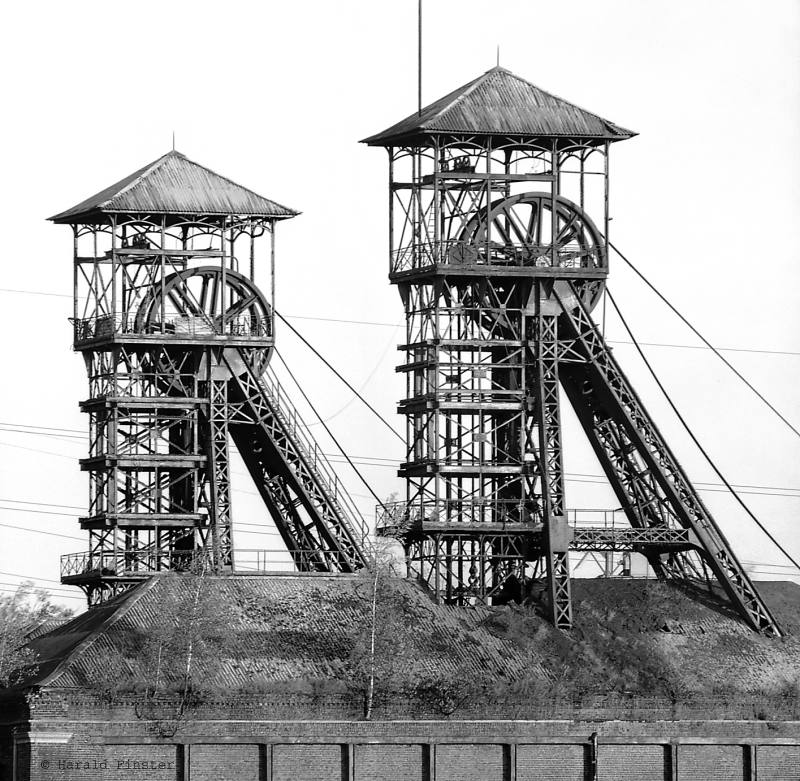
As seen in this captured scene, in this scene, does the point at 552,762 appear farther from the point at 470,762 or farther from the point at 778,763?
the point at 778,763

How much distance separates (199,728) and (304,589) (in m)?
10.8

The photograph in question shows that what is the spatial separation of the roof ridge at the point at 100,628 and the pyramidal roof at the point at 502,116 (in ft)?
68.9

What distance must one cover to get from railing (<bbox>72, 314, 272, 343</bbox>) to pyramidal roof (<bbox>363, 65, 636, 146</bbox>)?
10344 millimetres

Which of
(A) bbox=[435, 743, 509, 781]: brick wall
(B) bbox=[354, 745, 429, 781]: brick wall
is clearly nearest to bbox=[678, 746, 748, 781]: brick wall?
(A) bbox=[435, 743, 509, 781]: brick wall

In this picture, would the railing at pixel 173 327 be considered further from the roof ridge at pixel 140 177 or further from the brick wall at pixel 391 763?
the brick wall at pixel 391 763

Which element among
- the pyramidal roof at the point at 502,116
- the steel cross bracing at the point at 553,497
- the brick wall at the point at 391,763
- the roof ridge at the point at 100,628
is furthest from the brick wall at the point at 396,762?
the pyramidal roof at the point at 502,116

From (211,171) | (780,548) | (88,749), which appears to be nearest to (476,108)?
(211,171)

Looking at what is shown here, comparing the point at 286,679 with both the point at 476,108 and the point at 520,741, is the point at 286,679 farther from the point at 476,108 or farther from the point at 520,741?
the point at 476,108

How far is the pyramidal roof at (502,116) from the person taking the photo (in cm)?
12094

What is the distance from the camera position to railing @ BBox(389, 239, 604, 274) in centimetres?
12138

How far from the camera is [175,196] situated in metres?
127

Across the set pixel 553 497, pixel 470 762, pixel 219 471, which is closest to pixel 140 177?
pixel 219 471

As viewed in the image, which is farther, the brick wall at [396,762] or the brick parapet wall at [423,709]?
the brick parapet wall at [423,709]

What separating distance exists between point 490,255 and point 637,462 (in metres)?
10.3
